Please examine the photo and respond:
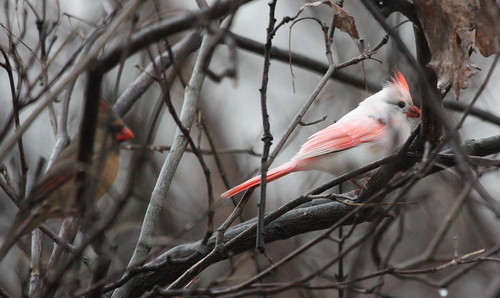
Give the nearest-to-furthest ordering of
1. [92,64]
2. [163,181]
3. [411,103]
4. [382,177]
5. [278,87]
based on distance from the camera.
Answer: [92,64]
[382,177]
[163,181]
[411,103]
[278,87]

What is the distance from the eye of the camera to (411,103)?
184 inches

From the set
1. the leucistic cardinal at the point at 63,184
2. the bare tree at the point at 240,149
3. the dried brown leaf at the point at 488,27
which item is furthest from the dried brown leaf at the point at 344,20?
the leucistic cardinal at the point at 63,184

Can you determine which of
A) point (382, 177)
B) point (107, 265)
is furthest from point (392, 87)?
point (107, 265)

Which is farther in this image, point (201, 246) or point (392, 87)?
point (392, 87)

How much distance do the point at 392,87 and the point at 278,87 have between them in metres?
4.68

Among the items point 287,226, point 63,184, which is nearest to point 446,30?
point 287,226

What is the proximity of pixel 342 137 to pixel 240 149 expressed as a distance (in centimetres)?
106

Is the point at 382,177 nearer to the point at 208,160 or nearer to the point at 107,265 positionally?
the point at 107,265

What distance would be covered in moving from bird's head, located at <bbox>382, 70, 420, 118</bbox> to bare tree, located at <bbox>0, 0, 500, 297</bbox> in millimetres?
129

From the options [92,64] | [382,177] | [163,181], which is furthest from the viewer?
[163,181]

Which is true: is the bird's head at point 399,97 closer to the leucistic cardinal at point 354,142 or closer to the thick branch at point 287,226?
the leucistic cardinal at point 354,142

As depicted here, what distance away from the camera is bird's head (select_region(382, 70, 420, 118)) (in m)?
4.66

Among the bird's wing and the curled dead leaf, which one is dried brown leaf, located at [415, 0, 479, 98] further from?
the bird's wing

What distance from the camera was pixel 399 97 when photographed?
468 cm
